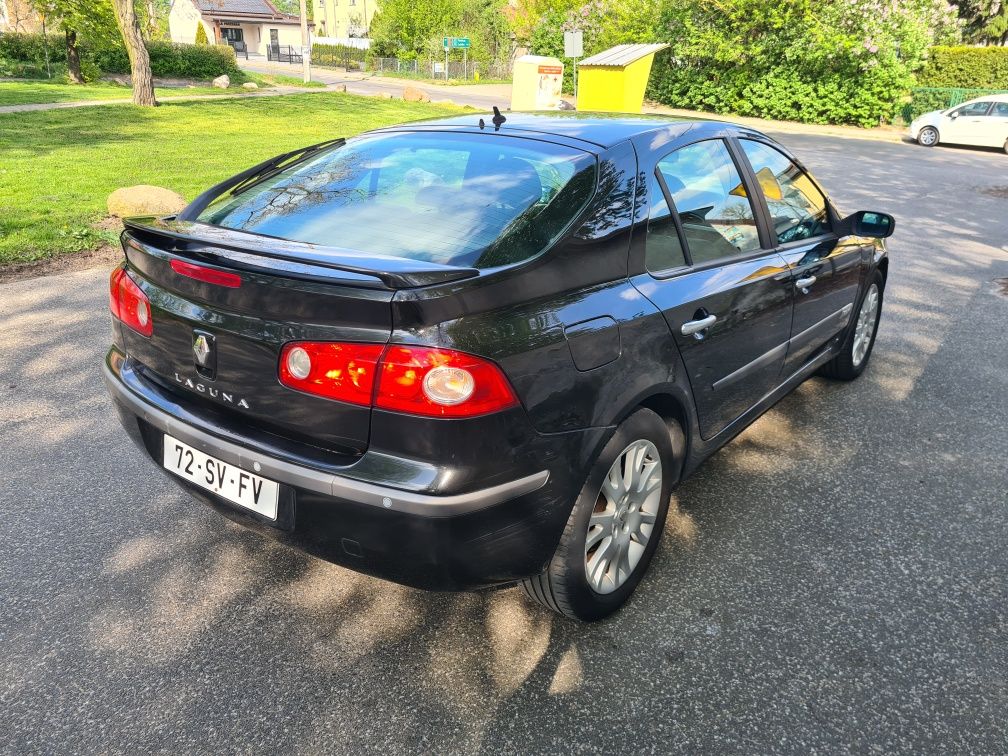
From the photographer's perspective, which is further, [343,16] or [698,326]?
[343,16]

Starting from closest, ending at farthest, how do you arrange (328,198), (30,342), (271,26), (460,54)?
(328,198), (30,342), (460,54), (271,26)

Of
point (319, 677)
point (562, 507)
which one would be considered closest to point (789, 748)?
point (562, 507)

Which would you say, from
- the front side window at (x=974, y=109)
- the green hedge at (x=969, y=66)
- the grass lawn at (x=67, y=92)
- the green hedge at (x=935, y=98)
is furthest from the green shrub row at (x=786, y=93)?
the grass lawn at (x=67, y=92)

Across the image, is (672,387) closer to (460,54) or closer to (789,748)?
(789,748)

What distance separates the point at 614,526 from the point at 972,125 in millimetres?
23090

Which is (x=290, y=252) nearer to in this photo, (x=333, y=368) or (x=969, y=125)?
(x=333, y=368)

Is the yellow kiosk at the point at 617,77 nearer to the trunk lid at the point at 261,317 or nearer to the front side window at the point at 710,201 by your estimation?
the front side window at the point at 710,201

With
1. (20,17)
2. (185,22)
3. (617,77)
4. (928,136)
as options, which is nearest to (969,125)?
(928,136)

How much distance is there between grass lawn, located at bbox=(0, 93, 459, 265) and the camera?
813 cm

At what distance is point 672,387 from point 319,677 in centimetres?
143

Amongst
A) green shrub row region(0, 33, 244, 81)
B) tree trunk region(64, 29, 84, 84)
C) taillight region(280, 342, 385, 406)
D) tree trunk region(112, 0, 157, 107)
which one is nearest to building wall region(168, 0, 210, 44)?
green shrub row region(0, 33, 244, 81)

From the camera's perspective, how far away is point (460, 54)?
5984 centimetres

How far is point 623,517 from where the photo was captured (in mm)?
2508

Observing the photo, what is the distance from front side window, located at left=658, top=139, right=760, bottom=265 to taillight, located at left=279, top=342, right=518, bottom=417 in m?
1.18
